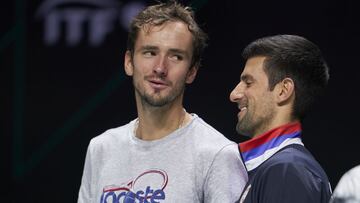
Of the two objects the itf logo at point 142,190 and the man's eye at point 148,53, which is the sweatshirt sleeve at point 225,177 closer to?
the itf logo at point 142,190

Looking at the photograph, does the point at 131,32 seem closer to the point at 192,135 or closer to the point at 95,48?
the point at 192,135

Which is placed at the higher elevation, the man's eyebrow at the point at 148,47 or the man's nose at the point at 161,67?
the man's eyebrow at the point at 148,47

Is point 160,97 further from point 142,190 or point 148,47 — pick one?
point 142,190

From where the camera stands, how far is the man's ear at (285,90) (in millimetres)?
1962

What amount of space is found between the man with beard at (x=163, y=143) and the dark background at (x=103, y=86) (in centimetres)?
124

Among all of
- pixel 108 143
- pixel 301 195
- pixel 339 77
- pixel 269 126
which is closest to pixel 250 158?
pixel 269 126

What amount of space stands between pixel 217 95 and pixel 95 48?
59 centimetres

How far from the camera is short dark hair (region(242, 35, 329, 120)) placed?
6.51 feet

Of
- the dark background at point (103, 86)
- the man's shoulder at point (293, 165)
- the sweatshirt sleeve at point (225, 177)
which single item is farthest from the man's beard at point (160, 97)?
the dark background at point (103, 86)

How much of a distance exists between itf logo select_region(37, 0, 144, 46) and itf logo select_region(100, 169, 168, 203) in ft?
5.05

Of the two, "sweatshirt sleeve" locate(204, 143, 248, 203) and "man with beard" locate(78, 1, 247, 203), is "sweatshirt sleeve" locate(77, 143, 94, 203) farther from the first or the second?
"sweatshirt sleeve" locate(204, 143, 248, 203)

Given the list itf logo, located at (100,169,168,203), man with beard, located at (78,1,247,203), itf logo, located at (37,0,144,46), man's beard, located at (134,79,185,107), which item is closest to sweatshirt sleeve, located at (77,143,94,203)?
man with beard, located at (78,1,247,203)

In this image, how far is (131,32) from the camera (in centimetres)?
225

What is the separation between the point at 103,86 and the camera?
3.55 metres
